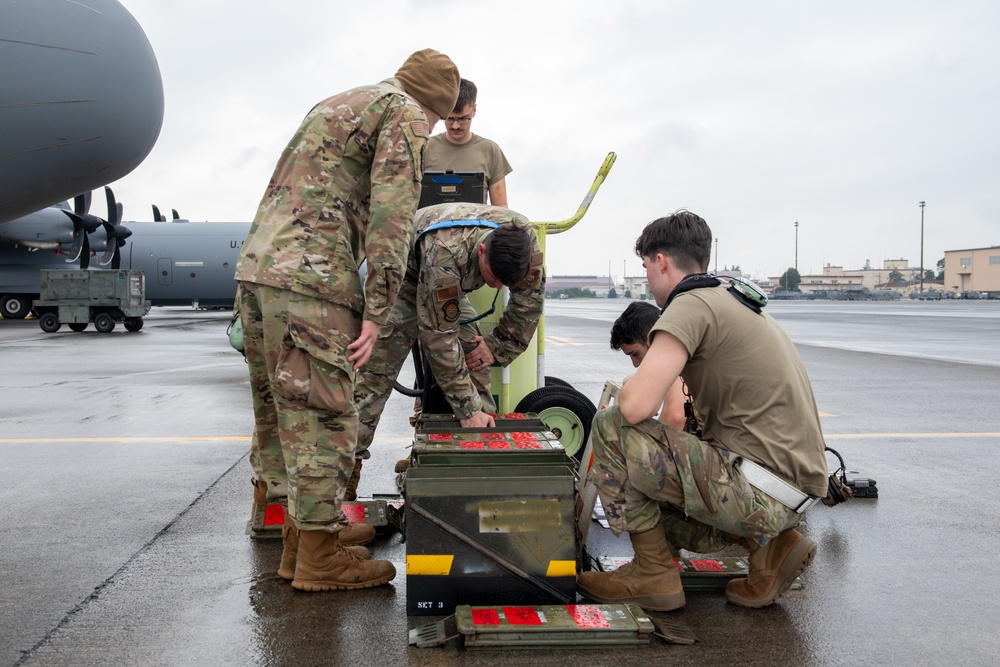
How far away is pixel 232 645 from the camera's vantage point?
2.61 metres

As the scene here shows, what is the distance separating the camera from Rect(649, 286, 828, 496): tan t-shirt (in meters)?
2.83

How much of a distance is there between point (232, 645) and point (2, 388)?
893cm

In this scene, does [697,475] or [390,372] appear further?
[390,372]

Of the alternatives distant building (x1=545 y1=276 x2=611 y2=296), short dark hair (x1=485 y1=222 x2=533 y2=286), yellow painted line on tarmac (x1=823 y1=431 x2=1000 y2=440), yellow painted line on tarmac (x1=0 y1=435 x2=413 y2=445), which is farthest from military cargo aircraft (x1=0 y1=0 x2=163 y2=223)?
distant building (x1=545 y1=276 x2=611 y2=296)

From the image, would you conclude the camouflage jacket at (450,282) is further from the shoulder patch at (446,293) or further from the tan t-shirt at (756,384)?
the tan t-shirt at (756,384)

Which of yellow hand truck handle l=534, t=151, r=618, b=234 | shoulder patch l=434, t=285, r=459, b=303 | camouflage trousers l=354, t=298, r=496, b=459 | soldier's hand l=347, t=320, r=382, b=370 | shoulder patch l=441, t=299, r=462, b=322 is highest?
yellow hand truck handle l=534, t=151, r=618, b=234

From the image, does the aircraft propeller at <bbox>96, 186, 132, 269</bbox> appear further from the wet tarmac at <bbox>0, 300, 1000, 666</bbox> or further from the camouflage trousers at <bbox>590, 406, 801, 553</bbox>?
the camouflage trousers at <bbox>590, 406, 801, 553</bbox>

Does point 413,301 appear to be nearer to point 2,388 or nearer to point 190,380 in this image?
point 190,380

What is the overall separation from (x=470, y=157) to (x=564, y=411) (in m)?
1.83

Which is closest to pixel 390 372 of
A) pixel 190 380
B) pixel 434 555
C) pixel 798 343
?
pixel 434 555

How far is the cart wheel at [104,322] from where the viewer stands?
2123 cm

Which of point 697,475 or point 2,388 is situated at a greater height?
point 697,475

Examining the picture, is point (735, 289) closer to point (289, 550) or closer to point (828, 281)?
point (289, 550)

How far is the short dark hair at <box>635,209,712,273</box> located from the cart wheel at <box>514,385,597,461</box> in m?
1.83
